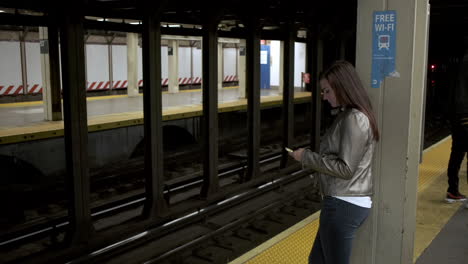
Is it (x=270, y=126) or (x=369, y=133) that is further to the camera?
(x=270, y=126)

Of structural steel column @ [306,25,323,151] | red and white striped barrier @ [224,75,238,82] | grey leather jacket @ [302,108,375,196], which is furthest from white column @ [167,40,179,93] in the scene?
grey leather jacket @ [302,108,375,196]

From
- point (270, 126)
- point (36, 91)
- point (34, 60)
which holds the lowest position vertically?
point (270, 126)

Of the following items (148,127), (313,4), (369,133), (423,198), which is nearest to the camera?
(369,133)

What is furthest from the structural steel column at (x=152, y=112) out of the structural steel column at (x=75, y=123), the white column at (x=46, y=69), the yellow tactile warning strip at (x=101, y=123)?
the white column at (x=46, y=69)

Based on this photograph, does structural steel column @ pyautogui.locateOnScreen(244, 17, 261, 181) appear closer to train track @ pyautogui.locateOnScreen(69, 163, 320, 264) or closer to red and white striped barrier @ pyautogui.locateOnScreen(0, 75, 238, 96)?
train track @ pyautogui.locateOnScreen(69, 163, 320, 264)

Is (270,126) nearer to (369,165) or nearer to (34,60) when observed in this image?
(34,60)

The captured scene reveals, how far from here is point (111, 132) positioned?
9.59 metres

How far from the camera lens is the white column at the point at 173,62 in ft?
55.0

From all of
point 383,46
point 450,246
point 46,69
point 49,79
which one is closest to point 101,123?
point 49,79

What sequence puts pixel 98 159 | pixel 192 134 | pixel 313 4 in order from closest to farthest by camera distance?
1. pixel 313 4
2. pixel 98 159
3. pixel 192 134

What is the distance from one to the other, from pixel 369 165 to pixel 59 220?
362 cm

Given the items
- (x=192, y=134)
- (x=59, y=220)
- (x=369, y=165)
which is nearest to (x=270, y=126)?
(x=192, y=134)

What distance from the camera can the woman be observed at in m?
2.44

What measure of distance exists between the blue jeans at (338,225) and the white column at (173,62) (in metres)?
14.6
